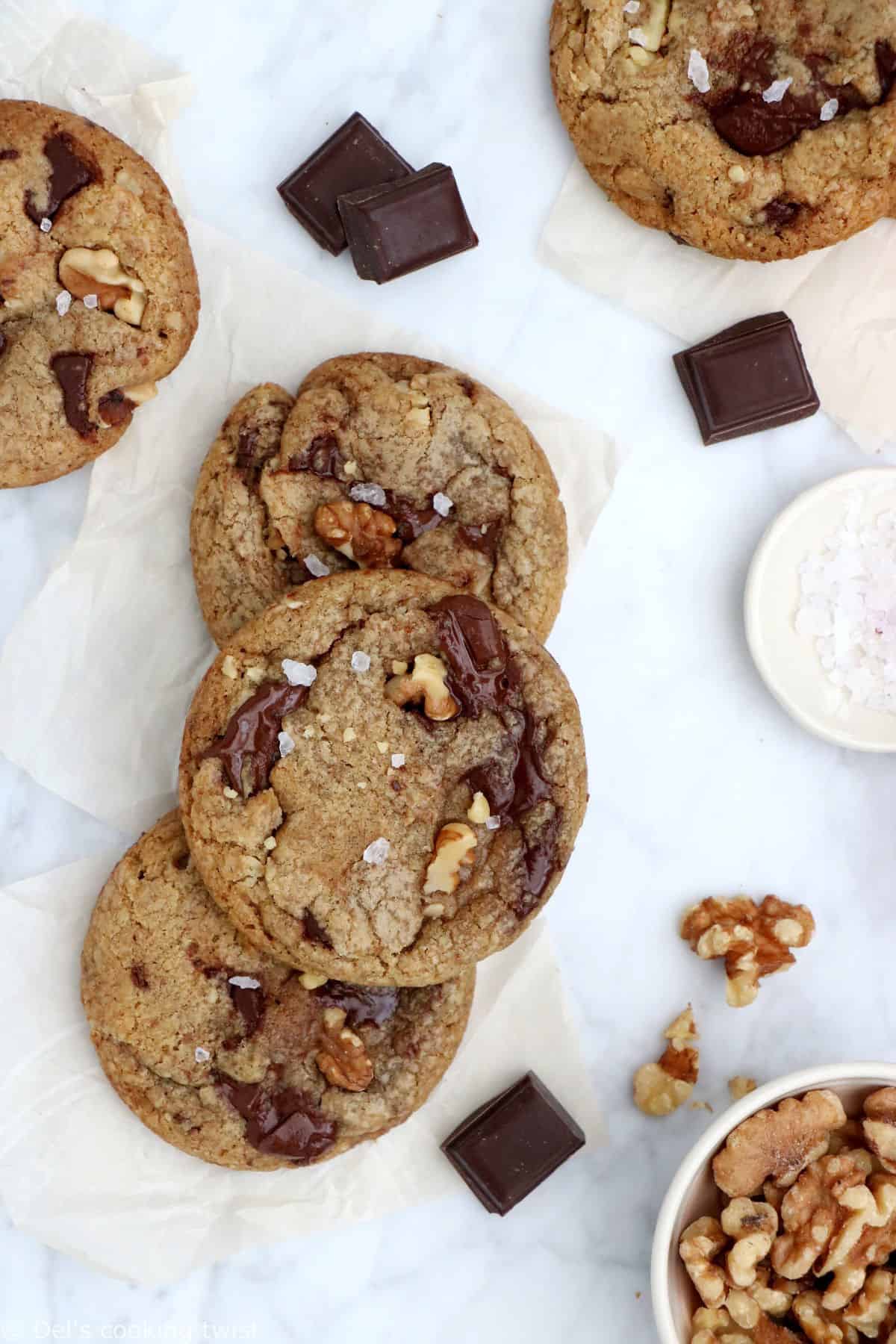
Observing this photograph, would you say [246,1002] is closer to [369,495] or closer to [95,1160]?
[95,1160]

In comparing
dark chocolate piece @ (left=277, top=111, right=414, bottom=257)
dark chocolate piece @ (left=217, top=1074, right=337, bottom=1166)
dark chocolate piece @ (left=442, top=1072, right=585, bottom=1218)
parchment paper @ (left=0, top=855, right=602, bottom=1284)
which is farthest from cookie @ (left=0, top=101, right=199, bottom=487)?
dark chocolate piece @ (left=442, top=1072, right=585, bottom=1218)

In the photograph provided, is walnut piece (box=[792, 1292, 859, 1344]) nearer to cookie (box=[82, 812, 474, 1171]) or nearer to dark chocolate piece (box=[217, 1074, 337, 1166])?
cookie (box=[82, 812, 474, 1171])

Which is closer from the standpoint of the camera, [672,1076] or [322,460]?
[322,460]

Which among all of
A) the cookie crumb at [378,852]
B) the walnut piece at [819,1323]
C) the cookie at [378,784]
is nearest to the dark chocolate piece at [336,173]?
the cookie at [378,784]

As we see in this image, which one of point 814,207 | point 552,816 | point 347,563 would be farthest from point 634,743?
point 814,207

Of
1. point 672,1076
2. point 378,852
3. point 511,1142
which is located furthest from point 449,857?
point 672,1076

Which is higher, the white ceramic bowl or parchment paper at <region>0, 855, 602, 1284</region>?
parchment paper at <region>0, 855, 602, 1284</region>
